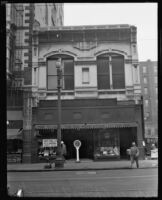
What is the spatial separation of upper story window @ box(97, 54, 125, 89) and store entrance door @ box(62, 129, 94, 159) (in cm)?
362

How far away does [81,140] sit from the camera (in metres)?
18.1

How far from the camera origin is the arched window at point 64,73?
63.0 ft

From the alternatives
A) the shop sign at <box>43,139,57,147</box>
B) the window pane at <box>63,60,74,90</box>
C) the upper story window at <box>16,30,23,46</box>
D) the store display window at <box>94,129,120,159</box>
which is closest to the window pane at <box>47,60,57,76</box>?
the window pane at <box>63,60,74,90</box>

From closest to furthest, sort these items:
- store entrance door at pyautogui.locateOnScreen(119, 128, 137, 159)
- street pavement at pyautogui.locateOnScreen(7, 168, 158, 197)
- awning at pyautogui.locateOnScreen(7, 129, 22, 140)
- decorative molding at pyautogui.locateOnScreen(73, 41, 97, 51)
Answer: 1. street pavement at pyautogui.locateOnScreen(7, 168, 158, 197)
2. awning at pyautogui.locateOnScreen(7, 129, 22, 140)
3. store entrance door at pyautogui.locateOnScreen(119, 128, 137, 159)
4. decorative molding at pyautogui.locateOnScreen(73, 41, 97, 51)

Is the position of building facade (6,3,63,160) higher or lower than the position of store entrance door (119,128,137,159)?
higher

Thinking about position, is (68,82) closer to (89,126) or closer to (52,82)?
(52,82)

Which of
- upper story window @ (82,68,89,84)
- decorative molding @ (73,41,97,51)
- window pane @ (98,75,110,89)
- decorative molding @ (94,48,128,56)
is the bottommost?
window pane @ (98,75,110,89)

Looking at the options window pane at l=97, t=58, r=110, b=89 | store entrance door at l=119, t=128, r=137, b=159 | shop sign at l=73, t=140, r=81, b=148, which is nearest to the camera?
shop sign at l=73, t=140, r=81, b=148

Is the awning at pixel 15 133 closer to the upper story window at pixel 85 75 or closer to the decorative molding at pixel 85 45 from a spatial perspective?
the upper story window at pixel 85 75

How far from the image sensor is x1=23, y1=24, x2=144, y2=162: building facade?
18.0m

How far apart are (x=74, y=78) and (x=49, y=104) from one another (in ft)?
8.60

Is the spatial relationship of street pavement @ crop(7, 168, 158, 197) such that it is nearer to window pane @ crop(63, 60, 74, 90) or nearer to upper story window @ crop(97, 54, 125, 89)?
window pane @ crop(63, 60, 74, 90)

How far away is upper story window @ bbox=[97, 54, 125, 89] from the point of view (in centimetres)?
1923

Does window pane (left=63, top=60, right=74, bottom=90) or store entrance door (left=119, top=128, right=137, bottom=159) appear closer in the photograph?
store entrance door (left=119, top=128, right=137, bottom=159)
